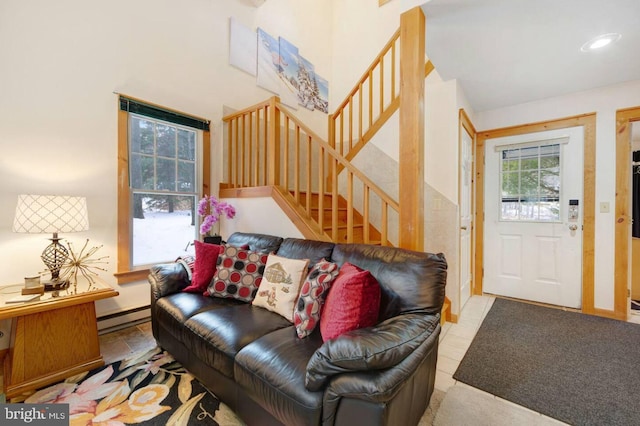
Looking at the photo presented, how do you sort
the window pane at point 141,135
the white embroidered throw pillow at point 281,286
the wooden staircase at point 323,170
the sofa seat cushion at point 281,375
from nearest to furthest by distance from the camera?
the sofa seat cushion at point 281,375
the white embroidered throw pillow at point 281,286
the wooden staircase at point 323,170
the window pane at point 141,135

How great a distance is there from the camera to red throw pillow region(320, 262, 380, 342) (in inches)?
49.9

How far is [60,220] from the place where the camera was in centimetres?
176

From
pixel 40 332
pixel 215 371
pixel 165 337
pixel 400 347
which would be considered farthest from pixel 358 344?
pixel 40 332

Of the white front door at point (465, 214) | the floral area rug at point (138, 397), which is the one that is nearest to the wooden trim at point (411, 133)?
the white front door at point (465, 214)

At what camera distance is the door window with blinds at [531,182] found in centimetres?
312

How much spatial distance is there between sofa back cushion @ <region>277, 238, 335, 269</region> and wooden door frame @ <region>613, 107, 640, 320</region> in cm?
307

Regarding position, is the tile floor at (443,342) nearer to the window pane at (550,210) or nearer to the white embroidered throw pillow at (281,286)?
the white embroidered throw pillow at (281,286)

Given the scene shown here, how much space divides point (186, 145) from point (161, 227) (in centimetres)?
91

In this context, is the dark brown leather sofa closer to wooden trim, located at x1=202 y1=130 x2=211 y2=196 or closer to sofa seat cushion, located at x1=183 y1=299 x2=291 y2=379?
sofa seat cushion, located at x1=183 y1=299 x2=291 y2=379

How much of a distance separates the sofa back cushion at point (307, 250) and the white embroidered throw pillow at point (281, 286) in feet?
0.45

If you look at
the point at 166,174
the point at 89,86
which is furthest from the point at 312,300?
the point at 89,86

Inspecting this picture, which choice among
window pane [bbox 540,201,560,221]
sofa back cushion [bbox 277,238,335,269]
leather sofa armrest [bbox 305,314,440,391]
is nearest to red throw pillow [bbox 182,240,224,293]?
sofa back cushion [bbox 277,238,335,269]

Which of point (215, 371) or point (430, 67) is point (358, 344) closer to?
point (215, 371)

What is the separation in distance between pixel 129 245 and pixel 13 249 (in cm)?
70
